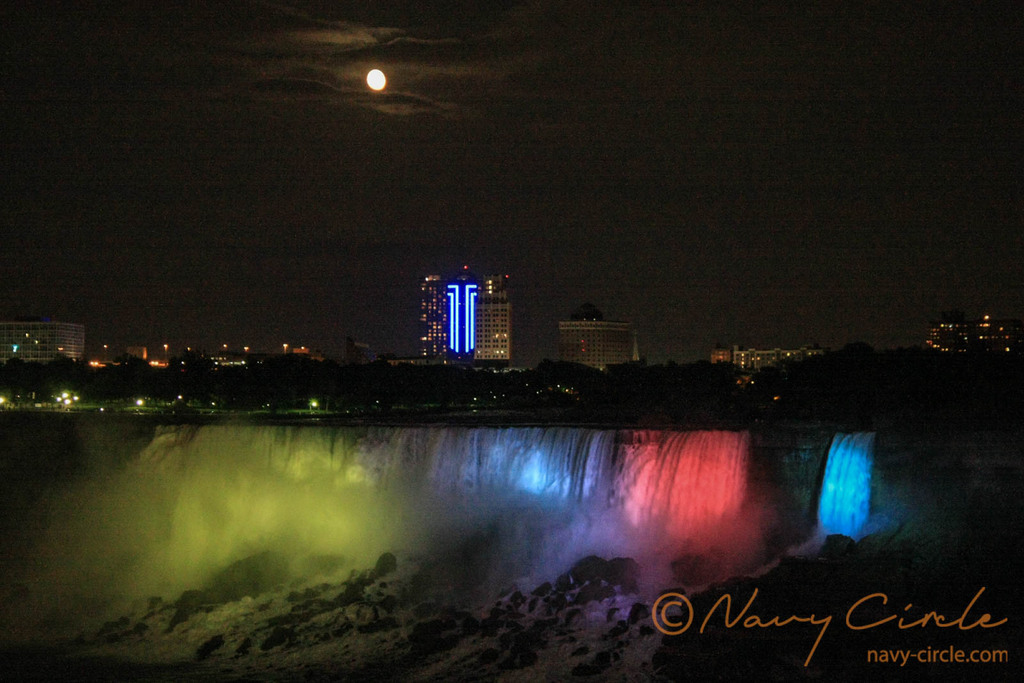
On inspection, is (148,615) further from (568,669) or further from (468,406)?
(468,406)

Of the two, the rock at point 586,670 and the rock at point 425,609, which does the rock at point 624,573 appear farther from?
the rock at point 425,609

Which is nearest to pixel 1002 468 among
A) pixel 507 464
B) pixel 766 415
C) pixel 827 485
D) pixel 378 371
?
pixel 827 485

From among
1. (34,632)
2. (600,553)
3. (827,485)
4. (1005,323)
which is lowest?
(34,632)

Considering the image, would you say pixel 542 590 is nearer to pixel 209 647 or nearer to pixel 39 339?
pixel 209 647

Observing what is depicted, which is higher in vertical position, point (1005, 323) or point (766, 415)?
point (1005, 323)

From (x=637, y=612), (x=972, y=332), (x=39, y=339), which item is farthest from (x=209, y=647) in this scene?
(x=39, y=339)

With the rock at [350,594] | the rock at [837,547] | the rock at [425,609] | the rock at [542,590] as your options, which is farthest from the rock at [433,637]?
the rock at [837,547]
